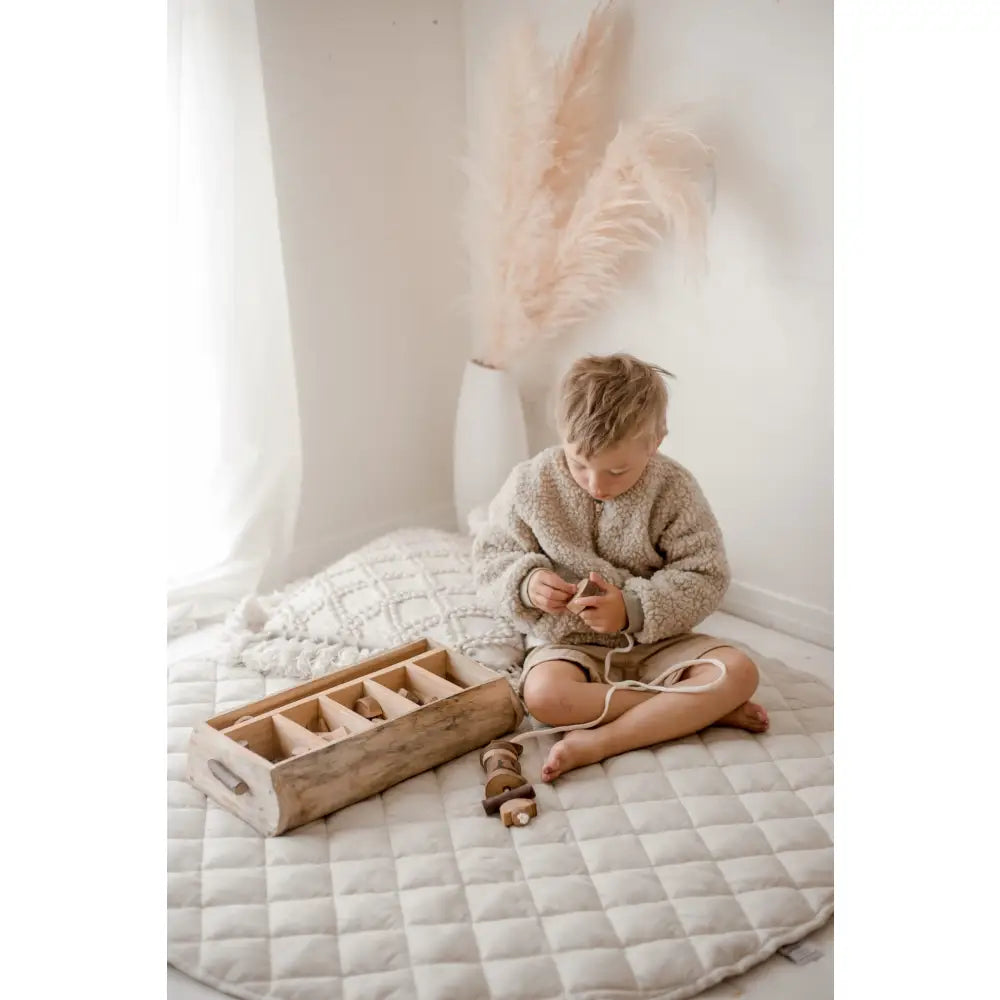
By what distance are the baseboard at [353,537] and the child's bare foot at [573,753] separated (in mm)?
917

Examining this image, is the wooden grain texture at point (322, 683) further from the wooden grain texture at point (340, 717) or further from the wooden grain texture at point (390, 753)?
the wooden grain texture at point (390, 753)

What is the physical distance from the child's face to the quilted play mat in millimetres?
370

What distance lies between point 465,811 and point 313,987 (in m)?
0.34

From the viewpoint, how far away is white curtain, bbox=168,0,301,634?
185 centimetres

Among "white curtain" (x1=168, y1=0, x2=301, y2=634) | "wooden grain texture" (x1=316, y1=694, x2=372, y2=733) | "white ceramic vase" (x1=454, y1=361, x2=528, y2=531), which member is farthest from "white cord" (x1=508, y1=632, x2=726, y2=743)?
"white curtain" (x1=168, y1=0, x2=301, y2=634)

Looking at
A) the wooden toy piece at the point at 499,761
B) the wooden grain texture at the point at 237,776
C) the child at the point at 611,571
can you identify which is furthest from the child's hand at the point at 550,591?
the wooden grain texture at the point at 237,776

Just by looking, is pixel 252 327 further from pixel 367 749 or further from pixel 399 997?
pixel 399 997

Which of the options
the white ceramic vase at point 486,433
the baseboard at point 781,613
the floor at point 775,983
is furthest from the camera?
the white ceramic vase at point 486,433

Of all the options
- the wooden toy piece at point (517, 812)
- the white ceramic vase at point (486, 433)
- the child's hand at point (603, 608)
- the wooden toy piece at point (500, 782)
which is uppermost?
the white ceramic vase at point (486, 433)

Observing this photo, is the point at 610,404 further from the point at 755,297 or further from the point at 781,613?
the point at 781,613

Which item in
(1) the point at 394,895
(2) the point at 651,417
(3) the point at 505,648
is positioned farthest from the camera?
(3) the point at 505,648

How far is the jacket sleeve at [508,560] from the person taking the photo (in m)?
1.64

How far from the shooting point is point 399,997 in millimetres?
1096
